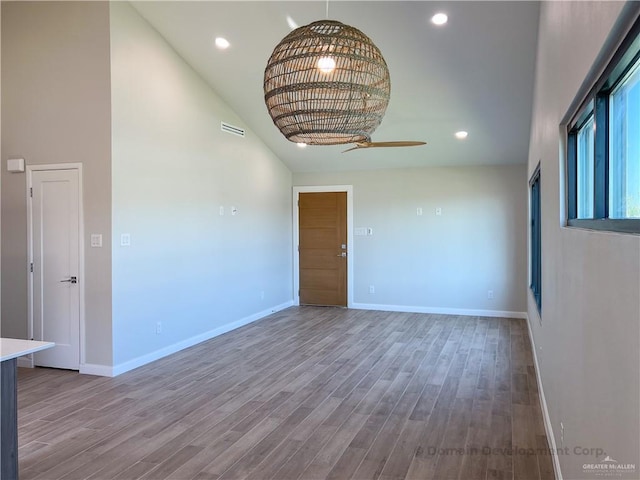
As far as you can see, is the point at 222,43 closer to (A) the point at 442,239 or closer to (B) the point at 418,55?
(B) the point at 418,55

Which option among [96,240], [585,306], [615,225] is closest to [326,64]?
[615,225]

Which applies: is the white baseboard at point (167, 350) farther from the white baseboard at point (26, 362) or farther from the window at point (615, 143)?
the window at point (615, 143)

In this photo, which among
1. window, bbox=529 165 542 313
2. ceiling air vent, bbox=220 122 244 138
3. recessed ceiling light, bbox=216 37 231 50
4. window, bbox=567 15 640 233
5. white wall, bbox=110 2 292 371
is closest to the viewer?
window, bbox=567 15 640 233

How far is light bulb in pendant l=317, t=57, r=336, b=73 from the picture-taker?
2.02 m

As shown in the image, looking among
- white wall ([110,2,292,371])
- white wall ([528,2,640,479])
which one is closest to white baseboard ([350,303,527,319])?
white wall ([110,2,292,371])

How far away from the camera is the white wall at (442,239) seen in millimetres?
7293

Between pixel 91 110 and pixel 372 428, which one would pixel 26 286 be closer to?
pixel 91 110

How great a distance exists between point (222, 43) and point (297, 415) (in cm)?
390

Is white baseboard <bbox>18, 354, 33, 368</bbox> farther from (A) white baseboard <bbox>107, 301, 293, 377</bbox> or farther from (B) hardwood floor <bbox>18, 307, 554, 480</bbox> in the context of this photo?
(A) white baseboard <bbox>107, 301, 293, 377</bbox>

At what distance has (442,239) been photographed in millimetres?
7648

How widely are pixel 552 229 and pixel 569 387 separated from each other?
3.78 feet

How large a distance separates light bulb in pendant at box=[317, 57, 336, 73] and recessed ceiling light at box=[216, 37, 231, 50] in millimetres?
3466

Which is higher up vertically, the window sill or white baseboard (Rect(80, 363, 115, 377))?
the window sill

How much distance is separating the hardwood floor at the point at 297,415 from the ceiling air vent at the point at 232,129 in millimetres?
2853
